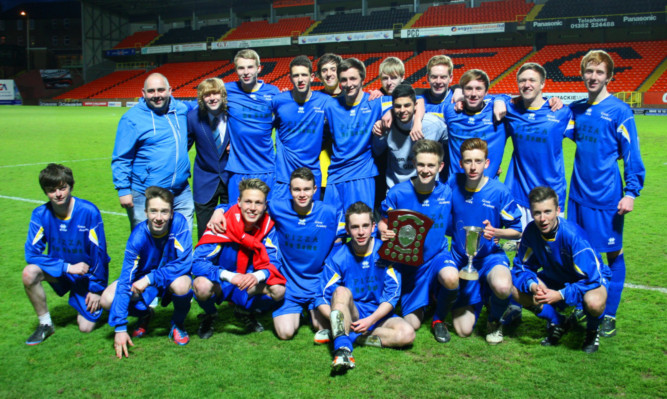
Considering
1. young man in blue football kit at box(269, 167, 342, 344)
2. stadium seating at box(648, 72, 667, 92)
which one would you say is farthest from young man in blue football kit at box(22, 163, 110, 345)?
Result: stadium seating at box(648, 72, 667, 92)

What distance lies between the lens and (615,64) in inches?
1191

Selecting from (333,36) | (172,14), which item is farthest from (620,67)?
(172,14)

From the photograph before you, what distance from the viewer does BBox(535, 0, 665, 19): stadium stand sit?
28.8m

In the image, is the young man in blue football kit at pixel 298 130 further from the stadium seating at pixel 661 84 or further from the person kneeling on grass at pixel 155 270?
the stadium seating at pixel 661 84

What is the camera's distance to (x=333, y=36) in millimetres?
37094

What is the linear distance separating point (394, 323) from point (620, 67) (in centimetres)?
3080

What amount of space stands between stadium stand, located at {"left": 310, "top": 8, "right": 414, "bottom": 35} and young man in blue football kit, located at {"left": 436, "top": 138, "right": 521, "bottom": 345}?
34.2m

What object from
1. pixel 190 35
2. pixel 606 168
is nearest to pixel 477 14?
pixel 190 35

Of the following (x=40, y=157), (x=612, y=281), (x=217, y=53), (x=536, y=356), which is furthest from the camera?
(x=217, y=53)

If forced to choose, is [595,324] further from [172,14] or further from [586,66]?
[172,14]

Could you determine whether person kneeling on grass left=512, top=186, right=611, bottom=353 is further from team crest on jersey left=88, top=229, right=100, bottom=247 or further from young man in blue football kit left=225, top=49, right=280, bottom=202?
team crest on jersey left=88, top=229, right=100, bottom=247

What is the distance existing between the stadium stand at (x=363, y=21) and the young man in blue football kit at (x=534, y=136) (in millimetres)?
33554

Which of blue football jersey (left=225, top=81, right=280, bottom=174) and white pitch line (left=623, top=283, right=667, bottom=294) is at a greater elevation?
blue football jersey (left=225, top=81, right=280, bottom=174)

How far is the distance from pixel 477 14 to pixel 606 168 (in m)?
33.2
